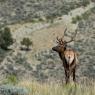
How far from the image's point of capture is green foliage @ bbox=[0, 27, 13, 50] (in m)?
58.7

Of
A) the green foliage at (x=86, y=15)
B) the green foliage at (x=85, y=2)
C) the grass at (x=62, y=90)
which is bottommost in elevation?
the green foliage at (x=86, y=15)

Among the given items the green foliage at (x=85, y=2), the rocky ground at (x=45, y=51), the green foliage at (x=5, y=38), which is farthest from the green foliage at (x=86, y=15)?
the green foliage at (x=5, y=38)

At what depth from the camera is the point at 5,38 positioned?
60.4 m

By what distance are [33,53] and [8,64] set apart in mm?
5528

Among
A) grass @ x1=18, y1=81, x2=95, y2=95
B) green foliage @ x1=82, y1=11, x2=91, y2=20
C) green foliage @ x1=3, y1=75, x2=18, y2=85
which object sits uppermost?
grass @ x1=18, y1=81, x2=95, y2=95

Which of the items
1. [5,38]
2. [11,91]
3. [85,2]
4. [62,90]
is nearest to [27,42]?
[5,38]

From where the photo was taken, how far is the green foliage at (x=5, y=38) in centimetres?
5869

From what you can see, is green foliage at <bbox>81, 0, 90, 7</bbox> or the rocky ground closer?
the rocky ground

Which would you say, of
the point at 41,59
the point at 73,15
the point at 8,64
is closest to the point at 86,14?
the point at 73,15

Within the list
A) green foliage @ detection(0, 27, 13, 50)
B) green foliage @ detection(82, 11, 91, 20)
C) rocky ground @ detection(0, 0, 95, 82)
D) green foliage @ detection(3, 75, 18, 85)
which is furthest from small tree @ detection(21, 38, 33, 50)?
green foliage @ detection(3, 75, 18, 85)

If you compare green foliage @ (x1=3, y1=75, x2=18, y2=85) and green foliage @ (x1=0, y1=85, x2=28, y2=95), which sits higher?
green foliage @ (x1=0, y1=85, x2=28, y2=95)

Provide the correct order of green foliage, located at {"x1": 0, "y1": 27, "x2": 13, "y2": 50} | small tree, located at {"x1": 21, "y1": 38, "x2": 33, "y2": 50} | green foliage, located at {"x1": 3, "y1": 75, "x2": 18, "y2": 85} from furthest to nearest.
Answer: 1. green foliage, located at {"x1": 0, "y1": 27, "x2": 13, "y2": 50}
2. small tree, located at {"x1": 21, "y1": 38, "x2": 33, "y2": 50}
3. green foliage, located at {"x1": 3, "y1": 75, "x2": 18, "y2": 85}

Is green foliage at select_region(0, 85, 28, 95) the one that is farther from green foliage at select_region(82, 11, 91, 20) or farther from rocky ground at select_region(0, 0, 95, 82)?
green foliage at select_region(82, 11, 91, 20)

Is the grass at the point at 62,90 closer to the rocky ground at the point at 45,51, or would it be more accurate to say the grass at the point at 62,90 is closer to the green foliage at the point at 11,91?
the green foliage at the point at 11,91
